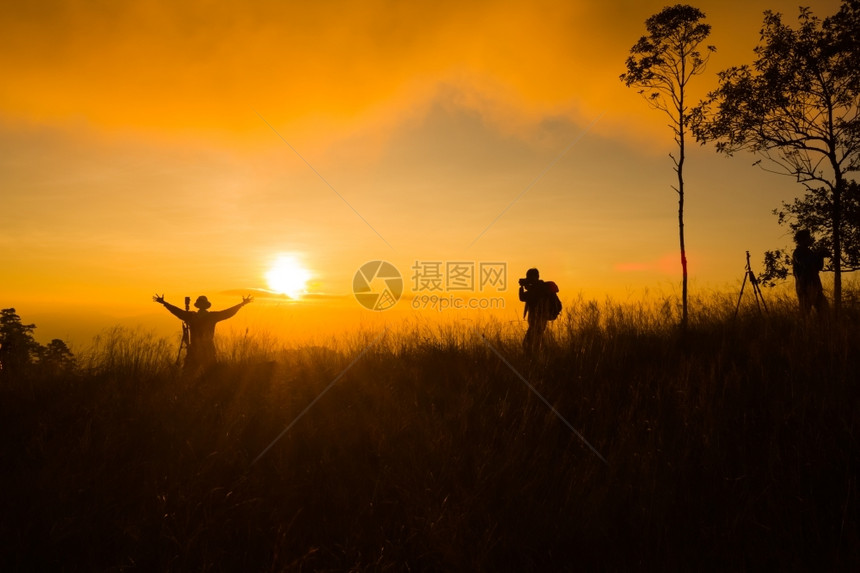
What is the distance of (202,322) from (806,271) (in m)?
12.8

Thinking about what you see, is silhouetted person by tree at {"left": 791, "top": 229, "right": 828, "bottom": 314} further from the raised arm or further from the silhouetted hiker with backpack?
the raised arm

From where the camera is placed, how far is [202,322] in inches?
424

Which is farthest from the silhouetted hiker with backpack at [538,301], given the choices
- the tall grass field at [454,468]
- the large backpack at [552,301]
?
the tall grass field at [454,468]

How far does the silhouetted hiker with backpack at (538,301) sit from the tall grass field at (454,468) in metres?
2.25

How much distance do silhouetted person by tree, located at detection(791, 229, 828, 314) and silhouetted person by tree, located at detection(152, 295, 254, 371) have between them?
1169 cm

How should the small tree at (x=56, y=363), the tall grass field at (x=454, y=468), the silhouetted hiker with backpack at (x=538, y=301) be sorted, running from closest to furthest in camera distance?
1. the tall grass field at (x=454, y=468)
2. the small tree at (x=56, y=363)
3. the silhouetted hiker with backpack at (x=538, y=301)

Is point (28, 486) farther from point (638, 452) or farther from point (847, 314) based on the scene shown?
point (847, 314)

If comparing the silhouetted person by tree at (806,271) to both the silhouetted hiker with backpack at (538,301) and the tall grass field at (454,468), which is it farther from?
the silhouetted hiker with backpack at (538,301)

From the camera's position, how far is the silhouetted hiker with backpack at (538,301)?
9977 mm

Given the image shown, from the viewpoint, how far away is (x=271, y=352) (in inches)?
437

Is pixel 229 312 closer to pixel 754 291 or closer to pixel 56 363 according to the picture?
pixel 56 363

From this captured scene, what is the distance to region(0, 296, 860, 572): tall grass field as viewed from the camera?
355 centimetres

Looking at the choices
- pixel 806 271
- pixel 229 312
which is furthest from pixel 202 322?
pixel 806 271

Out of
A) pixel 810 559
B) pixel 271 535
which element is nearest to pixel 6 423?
pixel 271 535
